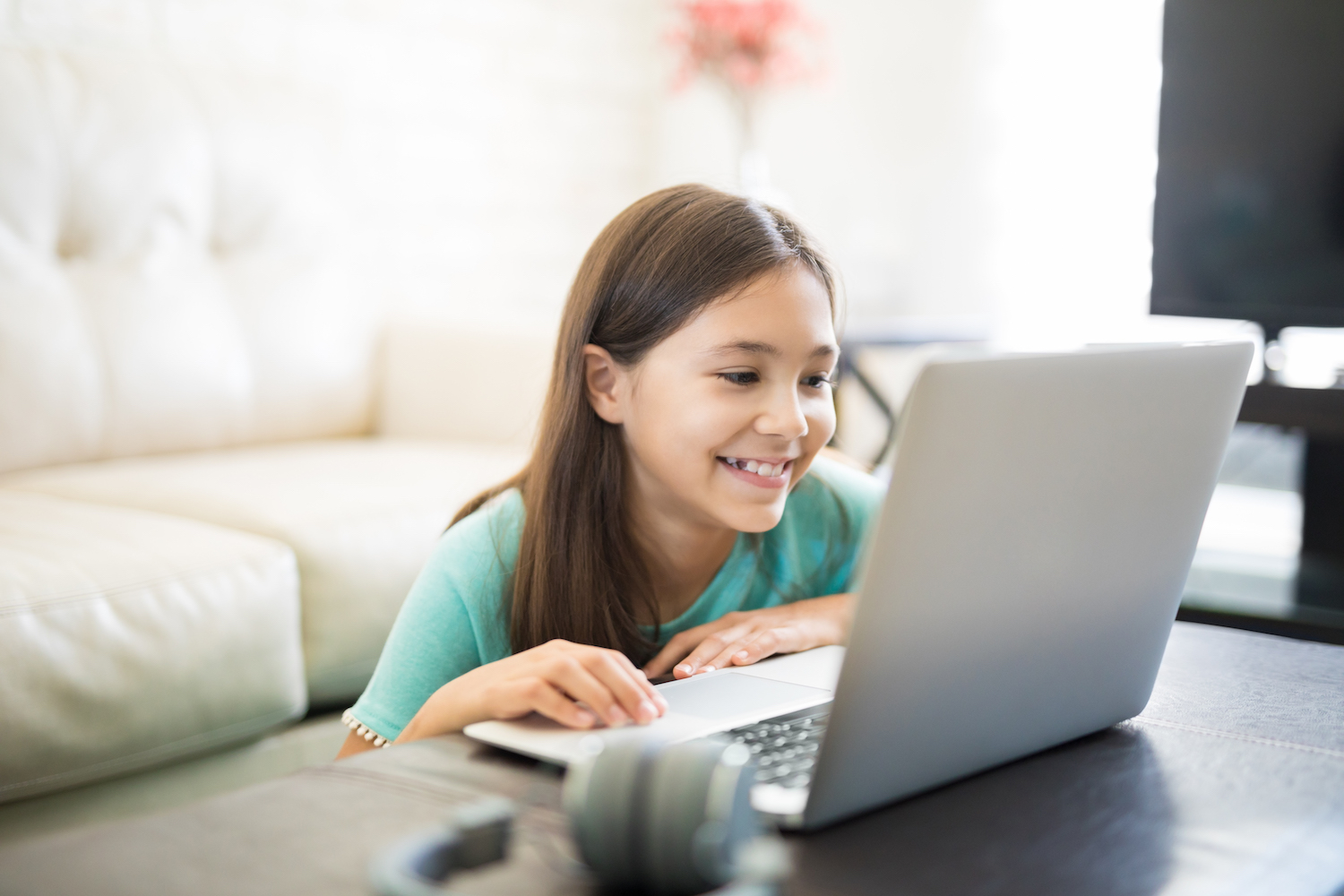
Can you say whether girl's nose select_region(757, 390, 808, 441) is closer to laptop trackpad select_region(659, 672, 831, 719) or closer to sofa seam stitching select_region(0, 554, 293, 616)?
laptop trackpad select_region(659, 672, 831, 719)

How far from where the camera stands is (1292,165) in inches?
77.3

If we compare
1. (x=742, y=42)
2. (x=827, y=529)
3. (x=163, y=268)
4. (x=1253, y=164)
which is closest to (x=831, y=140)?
(x=742, y=42)

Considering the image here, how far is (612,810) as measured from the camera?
47cm

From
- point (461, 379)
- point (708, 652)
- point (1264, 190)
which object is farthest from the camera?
point (461, 379)

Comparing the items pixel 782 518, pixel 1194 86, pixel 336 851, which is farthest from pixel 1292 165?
pixel 336 851

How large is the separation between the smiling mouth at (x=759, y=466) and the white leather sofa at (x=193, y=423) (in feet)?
2.23

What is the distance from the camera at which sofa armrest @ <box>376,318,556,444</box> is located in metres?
2.11

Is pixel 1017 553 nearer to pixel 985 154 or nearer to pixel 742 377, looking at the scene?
pixel 742 377

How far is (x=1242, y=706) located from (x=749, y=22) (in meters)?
2.37

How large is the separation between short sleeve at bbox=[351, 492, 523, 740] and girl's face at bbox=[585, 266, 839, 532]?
158mm

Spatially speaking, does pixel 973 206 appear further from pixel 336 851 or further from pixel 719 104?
pixel 336 851

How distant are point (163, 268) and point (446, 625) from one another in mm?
1304

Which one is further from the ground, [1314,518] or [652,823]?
[652,823]

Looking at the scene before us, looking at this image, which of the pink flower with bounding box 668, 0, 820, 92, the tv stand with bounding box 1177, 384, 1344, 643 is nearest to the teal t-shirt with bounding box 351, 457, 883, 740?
the tv stand with bounding box 1177, 384, 1344, 643
